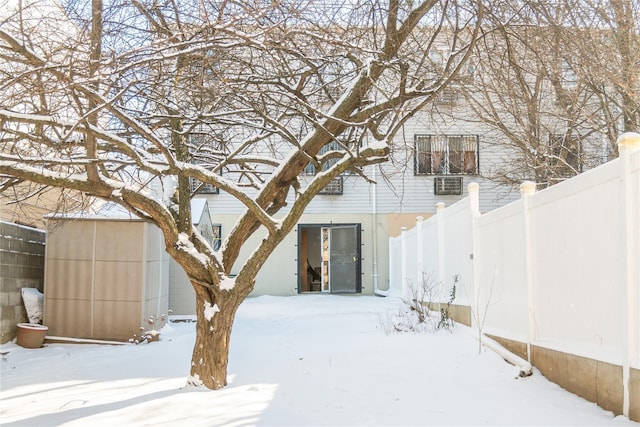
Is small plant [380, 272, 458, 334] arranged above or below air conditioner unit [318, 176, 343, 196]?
below

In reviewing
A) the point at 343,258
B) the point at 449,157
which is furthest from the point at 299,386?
the point at 449,157

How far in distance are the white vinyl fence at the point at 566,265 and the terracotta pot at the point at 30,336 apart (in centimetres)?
643

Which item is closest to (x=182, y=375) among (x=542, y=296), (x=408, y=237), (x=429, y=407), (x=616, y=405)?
(x=429, y=407)

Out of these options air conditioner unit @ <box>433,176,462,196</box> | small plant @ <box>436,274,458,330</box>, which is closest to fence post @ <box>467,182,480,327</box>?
A: small plant @ <box>436,274,458,330</box>

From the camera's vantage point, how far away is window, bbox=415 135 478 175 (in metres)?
18.4

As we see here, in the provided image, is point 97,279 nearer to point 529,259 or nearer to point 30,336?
point 30,336

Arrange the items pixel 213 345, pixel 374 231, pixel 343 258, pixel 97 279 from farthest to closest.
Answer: pixel 343 258 → pixel 374 231 → pixel 97 279 → pixel 213 345

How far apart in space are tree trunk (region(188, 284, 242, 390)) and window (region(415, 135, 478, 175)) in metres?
13.1

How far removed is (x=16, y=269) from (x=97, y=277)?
4.00ft

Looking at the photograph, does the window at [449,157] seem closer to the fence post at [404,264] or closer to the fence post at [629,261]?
the fence post at [404,264]

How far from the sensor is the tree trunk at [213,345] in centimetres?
598

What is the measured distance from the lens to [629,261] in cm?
407

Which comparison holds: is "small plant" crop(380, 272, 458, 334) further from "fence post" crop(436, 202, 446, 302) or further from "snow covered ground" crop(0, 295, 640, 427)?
"snow covered ground" crop(0, 295, 640, 427)

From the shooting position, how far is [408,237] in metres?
14.3
